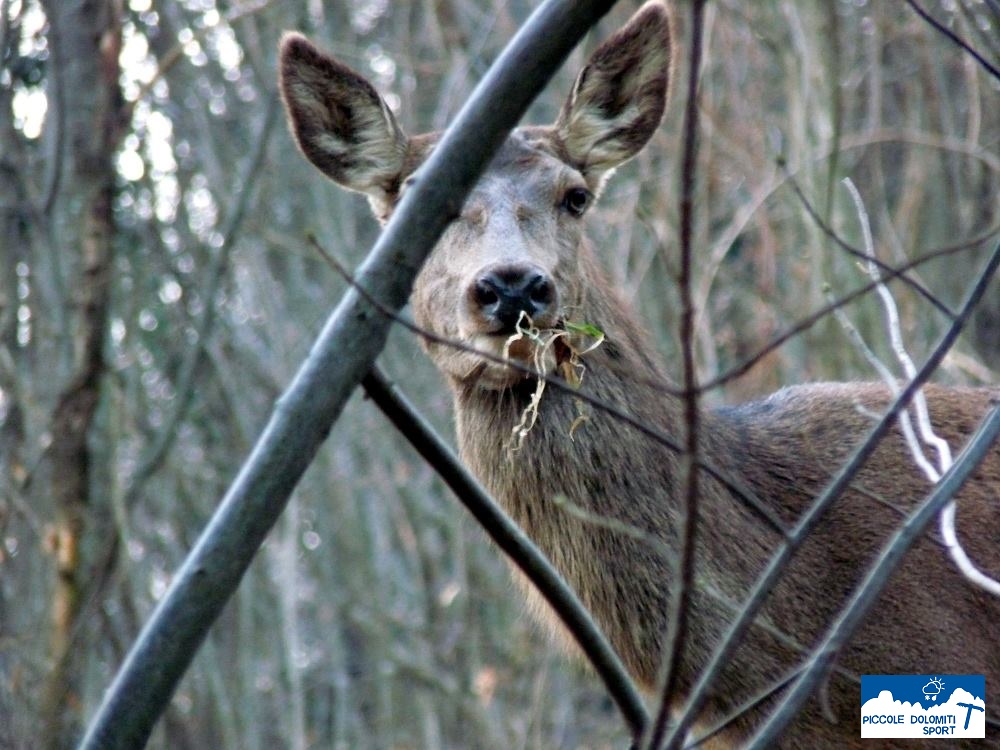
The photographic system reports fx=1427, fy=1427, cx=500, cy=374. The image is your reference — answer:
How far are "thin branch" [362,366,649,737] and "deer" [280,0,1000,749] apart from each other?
126 cm

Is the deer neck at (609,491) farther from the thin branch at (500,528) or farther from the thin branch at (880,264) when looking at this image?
the thin branch at (500,528)

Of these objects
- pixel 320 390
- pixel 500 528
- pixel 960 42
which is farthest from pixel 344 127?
pixel 320 390

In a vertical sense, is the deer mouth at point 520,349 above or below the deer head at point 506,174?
below

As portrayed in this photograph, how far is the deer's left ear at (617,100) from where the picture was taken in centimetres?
523

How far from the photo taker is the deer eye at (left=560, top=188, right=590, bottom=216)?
199 inches

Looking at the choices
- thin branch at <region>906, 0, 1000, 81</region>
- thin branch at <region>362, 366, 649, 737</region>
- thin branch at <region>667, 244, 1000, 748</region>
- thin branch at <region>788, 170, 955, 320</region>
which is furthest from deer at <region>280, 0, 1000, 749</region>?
thin branch at <region>667, 244, 1000, 748</region>

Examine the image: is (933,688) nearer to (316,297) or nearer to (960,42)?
(960,42)

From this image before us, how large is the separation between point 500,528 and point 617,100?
10.3 ft

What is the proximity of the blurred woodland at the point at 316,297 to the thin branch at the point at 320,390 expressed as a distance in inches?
143

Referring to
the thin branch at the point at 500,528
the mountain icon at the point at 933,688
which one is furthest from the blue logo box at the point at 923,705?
the thin branch at the point at 500,528

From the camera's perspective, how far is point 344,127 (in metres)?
5.30

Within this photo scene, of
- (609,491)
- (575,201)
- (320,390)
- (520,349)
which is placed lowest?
(609,491)

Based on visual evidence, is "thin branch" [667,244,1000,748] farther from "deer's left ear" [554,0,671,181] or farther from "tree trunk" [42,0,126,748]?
"tree trunk" [42,0,126,748]

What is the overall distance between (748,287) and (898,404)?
7748mm
